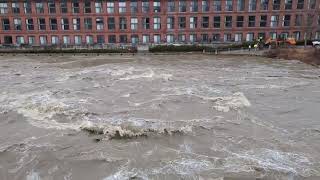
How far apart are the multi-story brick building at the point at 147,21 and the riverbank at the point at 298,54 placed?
15.9m

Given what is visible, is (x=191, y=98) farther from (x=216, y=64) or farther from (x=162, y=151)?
(x=216, y=64)

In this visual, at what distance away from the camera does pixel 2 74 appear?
37406mm

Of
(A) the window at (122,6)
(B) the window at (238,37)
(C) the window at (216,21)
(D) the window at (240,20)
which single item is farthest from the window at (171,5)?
(B) the window at (238,37)

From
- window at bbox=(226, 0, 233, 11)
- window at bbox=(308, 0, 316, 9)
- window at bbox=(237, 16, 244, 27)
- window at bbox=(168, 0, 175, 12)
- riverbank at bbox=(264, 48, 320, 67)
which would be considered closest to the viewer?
riverbank at bbox=(264, 48, 320, 67)

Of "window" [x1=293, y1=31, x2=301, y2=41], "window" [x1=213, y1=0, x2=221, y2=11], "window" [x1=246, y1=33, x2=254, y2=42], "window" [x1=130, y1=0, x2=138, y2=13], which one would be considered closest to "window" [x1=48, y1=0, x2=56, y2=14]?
"window" [x1=130, y1=0, x2=138, y2=13]

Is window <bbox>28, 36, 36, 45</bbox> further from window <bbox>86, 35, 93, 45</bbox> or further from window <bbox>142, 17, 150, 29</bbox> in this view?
window <bbox>142, 17, 150, 29</bbox>

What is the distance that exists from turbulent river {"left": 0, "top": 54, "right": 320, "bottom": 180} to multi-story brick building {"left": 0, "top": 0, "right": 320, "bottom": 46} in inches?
1519

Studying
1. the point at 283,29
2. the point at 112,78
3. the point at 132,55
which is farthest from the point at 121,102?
the point at 283,29

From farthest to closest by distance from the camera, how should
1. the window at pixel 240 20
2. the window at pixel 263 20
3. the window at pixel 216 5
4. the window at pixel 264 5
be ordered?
the window at pixel 240 20 → the window at pixel 263 20 → the window at pixel 216 5 → the window at pixel 264 5

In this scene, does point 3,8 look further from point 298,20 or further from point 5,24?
point 298,20

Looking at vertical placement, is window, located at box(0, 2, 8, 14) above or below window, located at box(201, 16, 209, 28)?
above

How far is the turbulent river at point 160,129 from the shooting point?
41.5 feet

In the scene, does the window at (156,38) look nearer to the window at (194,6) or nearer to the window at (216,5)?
the window at (194,6)

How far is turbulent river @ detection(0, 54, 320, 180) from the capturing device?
12.6 m
